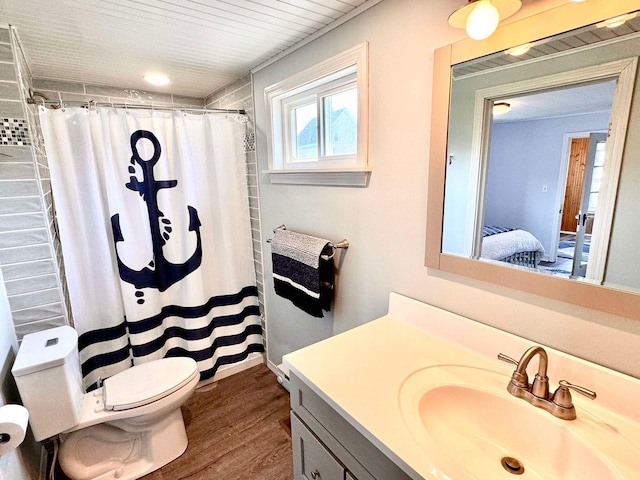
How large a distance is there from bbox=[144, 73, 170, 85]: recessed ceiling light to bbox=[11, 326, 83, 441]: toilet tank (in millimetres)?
1627

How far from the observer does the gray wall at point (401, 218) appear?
0.88 meters

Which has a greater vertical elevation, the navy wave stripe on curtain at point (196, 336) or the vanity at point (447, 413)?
the vanity at point (447, 413)

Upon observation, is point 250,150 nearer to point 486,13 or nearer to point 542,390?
point 486,13

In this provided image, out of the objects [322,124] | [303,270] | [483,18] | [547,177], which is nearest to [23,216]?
[303,270]

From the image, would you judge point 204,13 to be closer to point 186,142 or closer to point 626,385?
point 186,142

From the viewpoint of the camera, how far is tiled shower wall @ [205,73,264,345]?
83.0 inches

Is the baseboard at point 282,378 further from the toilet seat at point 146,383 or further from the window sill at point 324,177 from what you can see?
the window sill at point 324,177

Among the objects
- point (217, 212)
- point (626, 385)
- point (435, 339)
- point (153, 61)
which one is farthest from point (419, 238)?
point (153, 61)

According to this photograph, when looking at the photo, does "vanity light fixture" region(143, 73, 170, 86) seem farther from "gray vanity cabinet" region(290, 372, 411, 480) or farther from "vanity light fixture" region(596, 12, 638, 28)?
"vanity light fixture" region(596, 12, 638, 28)

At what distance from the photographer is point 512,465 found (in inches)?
32.3

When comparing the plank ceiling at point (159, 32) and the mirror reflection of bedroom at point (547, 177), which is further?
the plank ceiling at point (159, 32)

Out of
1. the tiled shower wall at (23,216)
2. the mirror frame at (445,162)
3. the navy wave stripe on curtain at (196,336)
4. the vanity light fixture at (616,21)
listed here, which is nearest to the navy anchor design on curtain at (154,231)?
the navy wave stripe on curtain at (196,336)

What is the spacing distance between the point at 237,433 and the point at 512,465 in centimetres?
153

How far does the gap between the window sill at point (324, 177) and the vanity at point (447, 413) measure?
0.62m
